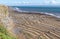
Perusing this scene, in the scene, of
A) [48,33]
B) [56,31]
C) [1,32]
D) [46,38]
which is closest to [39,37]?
[46,38]

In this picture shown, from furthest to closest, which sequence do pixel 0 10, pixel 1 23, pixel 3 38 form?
pixel 0 10
pixel 1 23
pixel 3 38

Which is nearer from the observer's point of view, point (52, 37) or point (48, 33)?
point (52, 37)

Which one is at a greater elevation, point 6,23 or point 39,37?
point 6,23

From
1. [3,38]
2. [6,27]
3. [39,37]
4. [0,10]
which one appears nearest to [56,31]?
[39,37]

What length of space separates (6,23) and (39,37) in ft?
15.5

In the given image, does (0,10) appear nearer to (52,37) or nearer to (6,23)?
(6,23)

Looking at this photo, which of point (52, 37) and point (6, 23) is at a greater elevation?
point (6, 23)

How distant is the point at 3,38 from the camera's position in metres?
12.3

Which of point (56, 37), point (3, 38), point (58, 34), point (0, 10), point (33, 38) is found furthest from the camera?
point (58, 34)

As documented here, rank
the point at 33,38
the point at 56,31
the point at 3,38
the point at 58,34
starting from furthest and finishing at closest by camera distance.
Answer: the point at 56,31
the point at 58,34
the point at 33,38
the point at 3,38

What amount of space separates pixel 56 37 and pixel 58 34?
141 cm

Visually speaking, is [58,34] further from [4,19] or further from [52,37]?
[4,19]

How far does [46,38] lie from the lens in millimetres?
19516

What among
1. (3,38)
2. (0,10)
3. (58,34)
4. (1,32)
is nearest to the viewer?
(3,38)
